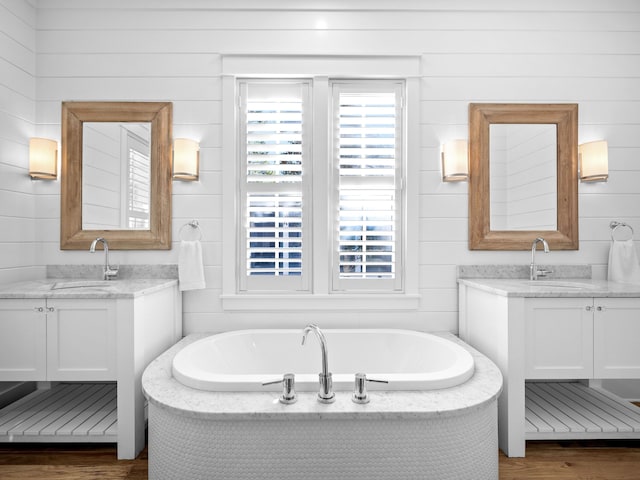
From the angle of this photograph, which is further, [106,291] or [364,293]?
[364,293]

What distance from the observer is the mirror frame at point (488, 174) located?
258 cm

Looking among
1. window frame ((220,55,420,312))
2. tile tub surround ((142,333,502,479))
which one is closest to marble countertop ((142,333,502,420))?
tile tub surround ((142,333,502,479))

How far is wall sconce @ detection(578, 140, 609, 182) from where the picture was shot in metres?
2.50

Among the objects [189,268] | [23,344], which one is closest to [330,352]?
[189,268]

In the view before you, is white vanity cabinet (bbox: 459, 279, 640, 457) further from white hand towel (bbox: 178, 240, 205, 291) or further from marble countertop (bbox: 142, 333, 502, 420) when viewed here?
white hand towel (bbox: 178, 240, 205, 291)

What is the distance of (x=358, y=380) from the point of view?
1.52 meters

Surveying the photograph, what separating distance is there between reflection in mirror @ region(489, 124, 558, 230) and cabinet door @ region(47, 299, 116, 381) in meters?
2.43

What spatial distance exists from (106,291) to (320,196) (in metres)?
1.38

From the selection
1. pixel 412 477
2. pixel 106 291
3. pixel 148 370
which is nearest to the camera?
pixel 412 477

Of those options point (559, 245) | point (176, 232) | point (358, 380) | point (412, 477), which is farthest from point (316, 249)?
point (559, 245)

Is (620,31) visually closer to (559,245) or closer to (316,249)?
(559,245)

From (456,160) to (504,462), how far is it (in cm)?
175

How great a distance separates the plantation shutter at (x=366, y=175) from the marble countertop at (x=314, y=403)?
1.12 metres

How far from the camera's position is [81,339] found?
77.0 inches
